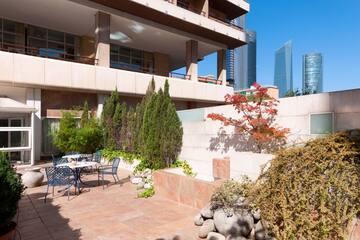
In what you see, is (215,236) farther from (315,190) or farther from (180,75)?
(180,75)

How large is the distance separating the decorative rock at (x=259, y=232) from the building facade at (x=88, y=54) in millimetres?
13194

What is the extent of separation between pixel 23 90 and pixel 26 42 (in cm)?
518

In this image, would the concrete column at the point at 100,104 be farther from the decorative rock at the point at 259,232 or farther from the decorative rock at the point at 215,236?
the decorative rock at the point at 259,232

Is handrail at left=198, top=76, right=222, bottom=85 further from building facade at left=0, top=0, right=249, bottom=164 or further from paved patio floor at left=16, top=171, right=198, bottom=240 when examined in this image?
paved patio floor at left=16, top=171, right=198, bottom=240

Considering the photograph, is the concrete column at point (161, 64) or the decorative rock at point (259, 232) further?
the concrete column at point (161, 64)

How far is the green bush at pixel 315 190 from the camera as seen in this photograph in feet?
12.4

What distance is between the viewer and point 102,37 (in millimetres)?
17422

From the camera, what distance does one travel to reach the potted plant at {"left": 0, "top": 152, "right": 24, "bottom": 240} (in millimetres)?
4293

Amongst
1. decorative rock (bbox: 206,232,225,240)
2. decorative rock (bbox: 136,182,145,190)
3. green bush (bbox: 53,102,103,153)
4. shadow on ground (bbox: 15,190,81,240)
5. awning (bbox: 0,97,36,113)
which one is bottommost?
shadow on ground (bbox: 15,190,81,240)

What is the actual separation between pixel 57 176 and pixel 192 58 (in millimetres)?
16935

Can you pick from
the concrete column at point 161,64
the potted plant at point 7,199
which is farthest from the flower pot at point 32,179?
the concrete column at point 161,64

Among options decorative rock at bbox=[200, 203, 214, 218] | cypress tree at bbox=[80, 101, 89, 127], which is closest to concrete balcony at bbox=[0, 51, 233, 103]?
cypress tree at bbox=[80, 101, 89, 127]

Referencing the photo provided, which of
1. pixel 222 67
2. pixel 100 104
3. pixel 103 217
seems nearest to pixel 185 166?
pixel 103 217

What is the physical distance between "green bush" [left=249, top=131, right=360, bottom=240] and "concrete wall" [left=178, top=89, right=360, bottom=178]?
1617 mm
